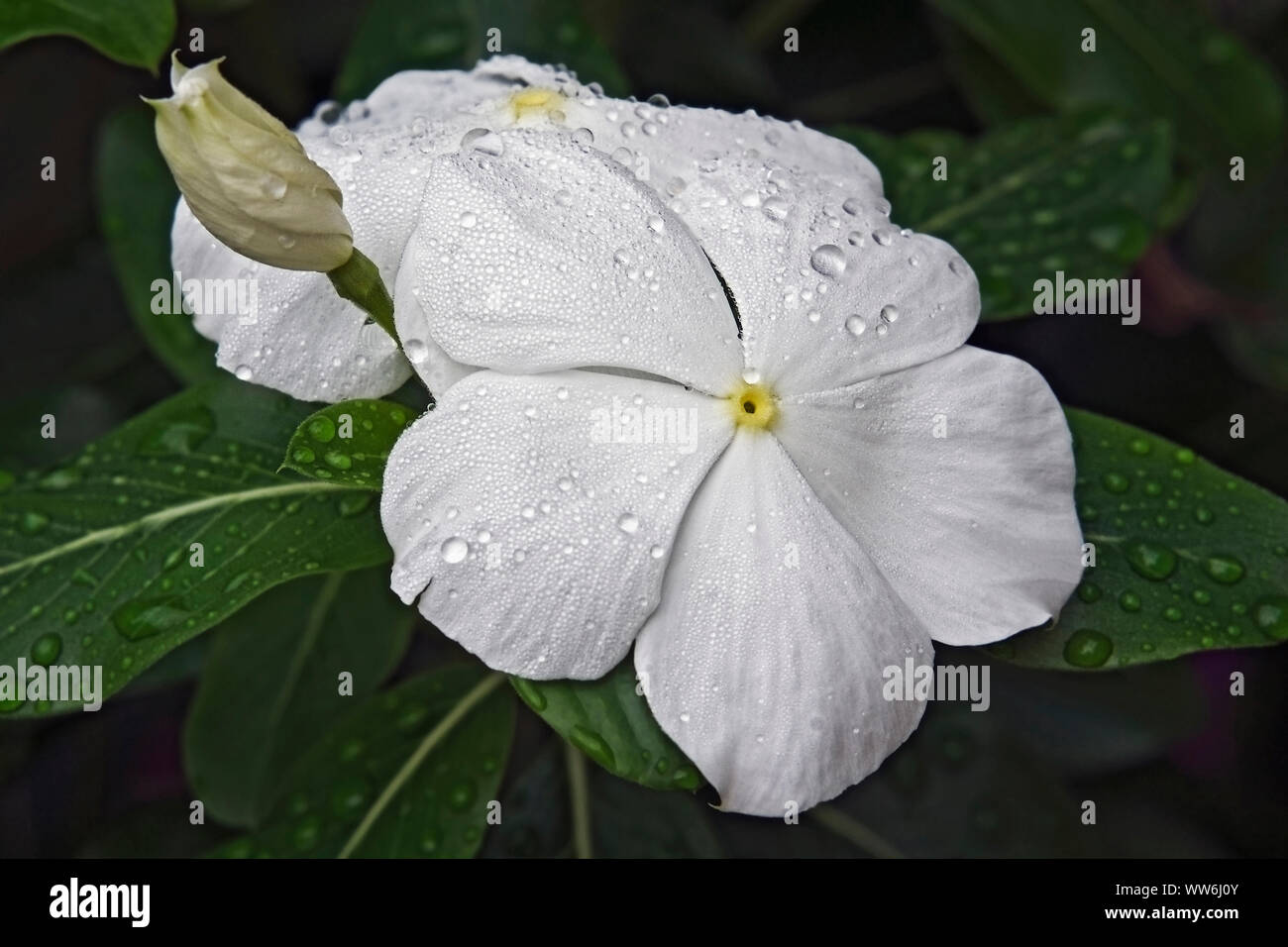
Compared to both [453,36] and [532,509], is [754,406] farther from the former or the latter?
[453,36]

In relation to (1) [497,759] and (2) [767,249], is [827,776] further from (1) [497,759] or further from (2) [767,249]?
(1) [497,759]

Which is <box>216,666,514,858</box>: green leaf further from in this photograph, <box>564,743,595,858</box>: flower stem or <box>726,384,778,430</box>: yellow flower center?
<box>726,384,778,430</box>: yellow flower center

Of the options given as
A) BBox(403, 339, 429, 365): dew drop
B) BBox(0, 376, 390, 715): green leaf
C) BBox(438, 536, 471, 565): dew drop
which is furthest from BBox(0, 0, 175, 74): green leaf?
BBox(438, 536, 471, 565): dew drop

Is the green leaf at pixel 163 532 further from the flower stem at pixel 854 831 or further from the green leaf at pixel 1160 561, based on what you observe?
the flower stem at pixel 854 831

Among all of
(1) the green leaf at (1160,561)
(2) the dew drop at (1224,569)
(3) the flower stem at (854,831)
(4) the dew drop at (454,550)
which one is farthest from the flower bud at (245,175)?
(3) the flower stem at (854,831)
